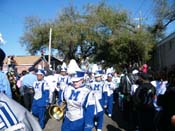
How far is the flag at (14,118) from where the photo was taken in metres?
2.13

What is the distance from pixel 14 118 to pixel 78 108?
202 inches

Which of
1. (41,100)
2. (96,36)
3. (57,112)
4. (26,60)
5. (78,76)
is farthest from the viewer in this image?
(26,60)

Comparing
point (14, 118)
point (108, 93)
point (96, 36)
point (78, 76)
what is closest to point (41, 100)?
point (108, 93)

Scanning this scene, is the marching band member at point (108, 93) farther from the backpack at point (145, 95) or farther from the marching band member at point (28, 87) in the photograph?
the backpack at point (145, 95)

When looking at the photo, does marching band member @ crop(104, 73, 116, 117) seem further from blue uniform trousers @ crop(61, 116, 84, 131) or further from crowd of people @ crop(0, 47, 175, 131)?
blue uniform trousers @ crop(61, 116, 84, 131)

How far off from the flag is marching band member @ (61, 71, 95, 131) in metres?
4.86

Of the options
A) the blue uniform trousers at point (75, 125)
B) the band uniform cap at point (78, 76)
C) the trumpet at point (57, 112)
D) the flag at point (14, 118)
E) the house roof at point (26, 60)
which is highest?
the house roof at point (26, 60)

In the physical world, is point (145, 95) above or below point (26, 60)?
below

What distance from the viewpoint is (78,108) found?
726cm

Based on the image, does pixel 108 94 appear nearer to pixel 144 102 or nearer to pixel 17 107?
pixel 144 102

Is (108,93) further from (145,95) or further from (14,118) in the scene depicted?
(14,118)

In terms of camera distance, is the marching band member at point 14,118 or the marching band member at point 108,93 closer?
the marching band member at point 14,118

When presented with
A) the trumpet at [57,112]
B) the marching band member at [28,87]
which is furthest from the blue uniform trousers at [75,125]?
the marching band member at [28,87]

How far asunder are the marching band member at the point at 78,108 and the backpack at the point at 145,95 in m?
1.98
